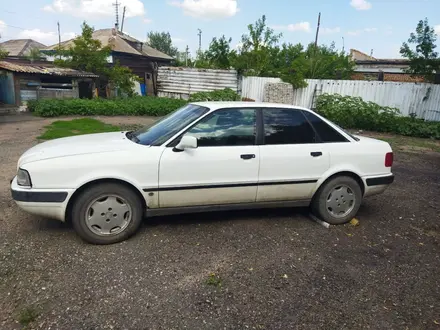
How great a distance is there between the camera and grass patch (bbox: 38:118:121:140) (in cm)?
1000

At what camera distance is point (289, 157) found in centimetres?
404

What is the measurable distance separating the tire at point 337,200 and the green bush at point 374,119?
A: 10.1 m

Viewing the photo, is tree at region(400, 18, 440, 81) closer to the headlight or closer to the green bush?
the green bush

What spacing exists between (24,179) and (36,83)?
51.1 ft

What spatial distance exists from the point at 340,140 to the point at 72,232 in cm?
356

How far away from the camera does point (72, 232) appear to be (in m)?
3.82

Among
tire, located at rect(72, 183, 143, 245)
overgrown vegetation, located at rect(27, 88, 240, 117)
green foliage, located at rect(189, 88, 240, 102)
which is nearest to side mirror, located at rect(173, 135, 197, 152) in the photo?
tire, located at rect(72, 183, 143, 245)

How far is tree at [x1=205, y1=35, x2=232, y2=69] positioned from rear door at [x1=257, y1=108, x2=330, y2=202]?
54.1ft

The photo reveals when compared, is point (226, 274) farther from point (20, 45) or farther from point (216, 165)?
point (20, 45)

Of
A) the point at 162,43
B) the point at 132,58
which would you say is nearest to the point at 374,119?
the point at 132,58

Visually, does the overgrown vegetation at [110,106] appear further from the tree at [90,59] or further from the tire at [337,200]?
the tire at [337,200]

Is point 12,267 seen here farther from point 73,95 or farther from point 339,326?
point 73,95

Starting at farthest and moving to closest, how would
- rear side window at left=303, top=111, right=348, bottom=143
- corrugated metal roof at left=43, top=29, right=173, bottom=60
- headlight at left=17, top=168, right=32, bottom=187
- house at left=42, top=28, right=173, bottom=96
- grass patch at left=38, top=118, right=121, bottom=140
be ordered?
1. house at left=42, top=28, right=173, bottom=96
2. corrugated metal roof at left=43, top=29, right=173, bottom=60
3. grass patch at left=38, top=118, right=121, bottom=140
4. rear side window at left=303, top=111, right=348, bottom=143
5. headlight at left=17, top=168, right=32, bottom=187

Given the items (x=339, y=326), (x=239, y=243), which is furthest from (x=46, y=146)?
(x=339, y=326)
